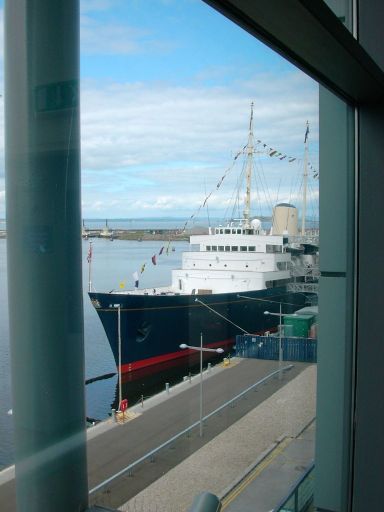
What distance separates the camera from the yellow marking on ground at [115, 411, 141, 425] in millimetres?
1204

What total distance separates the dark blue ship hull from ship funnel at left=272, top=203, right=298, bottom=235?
28 cm

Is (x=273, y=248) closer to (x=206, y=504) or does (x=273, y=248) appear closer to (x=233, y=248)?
(x=233, y=248)

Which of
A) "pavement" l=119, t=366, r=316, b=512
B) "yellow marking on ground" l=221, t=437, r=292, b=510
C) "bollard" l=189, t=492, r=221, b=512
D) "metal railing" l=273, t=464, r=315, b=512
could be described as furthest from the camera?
"metal railing" l=273, t=464, r=315, b=512

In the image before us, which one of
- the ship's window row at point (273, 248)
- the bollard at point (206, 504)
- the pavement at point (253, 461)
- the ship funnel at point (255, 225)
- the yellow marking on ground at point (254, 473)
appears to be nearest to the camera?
the bollard at point (206, 504)

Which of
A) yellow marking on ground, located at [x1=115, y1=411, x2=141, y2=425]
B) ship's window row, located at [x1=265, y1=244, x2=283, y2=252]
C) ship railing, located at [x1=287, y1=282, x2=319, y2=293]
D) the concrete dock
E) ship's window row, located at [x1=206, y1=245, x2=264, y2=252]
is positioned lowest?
the concrete dock

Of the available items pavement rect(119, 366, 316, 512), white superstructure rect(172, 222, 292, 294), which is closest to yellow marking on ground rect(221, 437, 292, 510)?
pavement rect(119, 366, 316, 512)

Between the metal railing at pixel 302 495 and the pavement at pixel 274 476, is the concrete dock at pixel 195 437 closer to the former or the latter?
the pavement at pixel 274 476

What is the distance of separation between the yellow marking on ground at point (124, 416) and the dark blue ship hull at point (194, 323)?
0.26 metres

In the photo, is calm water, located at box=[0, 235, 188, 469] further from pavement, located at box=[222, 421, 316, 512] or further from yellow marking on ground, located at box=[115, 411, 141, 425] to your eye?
pavement, located at box=[222, 421, 316, 512]

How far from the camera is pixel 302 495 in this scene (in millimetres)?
1663

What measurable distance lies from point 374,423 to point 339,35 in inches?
47.2

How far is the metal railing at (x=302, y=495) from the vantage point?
1573 mm

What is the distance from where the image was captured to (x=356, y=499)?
1.69m

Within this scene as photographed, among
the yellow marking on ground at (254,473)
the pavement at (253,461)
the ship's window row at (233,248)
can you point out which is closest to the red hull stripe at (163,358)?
the pavement at (253,461)
